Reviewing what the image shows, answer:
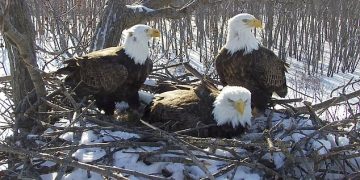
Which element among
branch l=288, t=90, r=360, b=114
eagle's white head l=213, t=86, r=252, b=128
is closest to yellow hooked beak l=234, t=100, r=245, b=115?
eagle's white head l=213, t=86, r=252, b=128

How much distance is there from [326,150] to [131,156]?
1386 mm

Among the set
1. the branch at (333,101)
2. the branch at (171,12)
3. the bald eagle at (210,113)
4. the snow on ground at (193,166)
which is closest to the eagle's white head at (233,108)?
the bald eagle at (210,113)

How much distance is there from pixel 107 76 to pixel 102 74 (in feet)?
0.15

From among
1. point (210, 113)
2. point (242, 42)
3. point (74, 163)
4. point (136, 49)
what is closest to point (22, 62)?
point (136, 49)

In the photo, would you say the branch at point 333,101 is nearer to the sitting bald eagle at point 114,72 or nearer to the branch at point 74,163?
the sitting bald eagle at point 114,72

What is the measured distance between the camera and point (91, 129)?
3.68m

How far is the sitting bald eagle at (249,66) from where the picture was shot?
15.4 feet

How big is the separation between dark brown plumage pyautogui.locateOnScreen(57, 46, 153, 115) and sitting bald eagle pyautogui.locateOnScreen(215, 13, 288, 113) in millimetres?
758

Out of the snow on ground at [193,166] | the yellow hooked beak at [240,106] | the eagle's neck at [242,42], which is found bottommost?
the snow on ground at [193,166]

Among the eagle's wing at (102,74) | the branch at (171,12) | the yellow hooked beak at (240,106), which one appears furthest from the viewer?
the branch at (171,12)

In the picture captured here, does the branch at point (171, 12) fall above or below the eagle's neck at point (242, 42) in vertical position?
above

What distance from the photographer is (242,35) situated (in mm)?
4824

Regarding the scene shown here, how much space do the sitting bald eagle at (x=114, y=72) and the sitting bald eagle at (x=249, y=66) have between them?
28.4 inches

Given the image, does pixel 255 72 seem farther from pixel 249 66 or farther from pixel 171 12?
pixel 171 12
